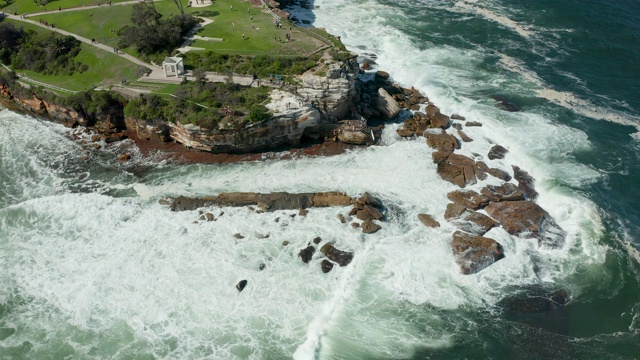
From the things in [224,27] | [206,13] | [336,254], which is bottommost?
[336,254]

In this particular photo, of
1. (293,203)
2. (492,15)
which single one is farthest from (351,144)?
(492,15)

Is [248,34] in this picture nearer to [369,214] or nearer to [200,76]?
[200,76]

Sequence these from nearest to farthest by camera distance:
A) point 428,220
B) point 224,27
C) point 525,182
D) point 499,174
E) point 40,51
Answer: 1. point 428,220
2. point 525,182
3. point 499,174
4. point 40,51
5. point 224,27

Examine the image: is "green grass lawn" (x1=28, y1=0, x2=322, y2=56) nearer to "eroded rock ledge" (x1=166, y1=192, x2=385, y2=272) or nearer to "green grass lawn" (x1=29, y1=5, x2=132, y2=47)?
"green grass lawn" (x1=29, y1=5, x2=132, y2=47)

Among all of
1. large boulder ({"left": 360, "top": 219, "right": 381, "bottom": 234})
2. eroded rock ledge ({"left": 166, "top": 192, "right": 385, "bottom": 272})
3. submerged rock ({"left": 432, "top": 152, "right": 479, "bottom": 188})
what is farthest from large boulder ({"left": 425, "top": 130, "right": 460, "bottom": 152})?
large boulder ({"left": 360, "top": 219, "right": 381, "bottom": 234})

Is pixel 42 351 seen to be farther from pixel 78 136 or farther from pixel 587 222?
pixel 587 222
